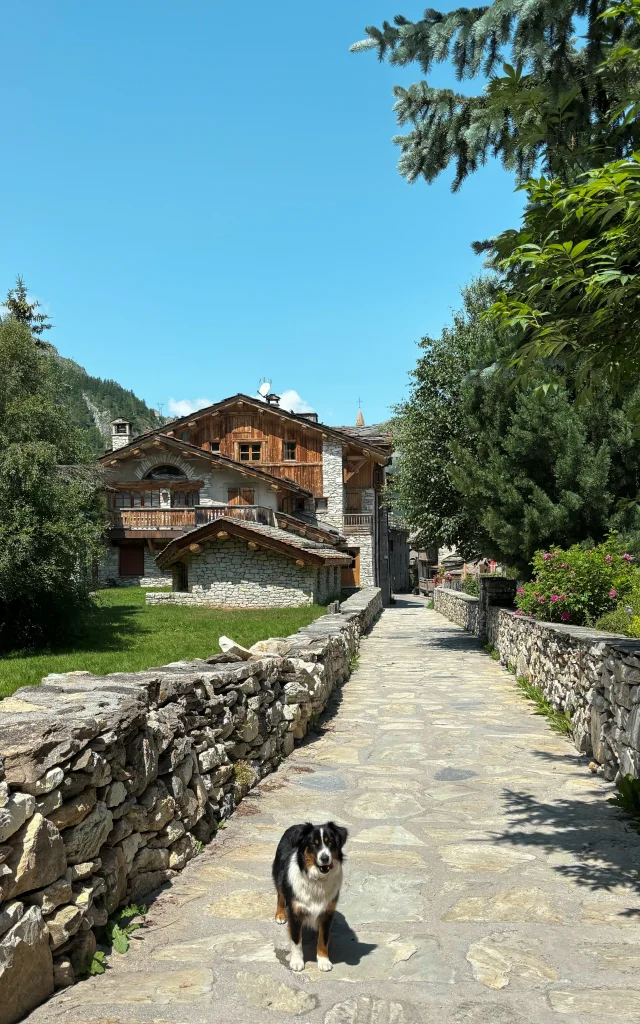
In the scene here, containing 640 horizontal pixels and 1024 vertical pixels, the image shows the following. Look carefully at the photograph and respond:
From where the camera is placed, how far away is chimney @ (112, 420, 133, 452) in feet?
153

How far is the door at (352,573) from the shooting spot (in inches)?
1661

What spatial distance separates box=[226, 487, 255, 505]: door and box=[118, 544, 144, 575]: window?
6.85 metres

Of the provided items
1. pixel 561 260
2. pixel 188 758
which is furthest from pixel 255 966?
pixel 561 260

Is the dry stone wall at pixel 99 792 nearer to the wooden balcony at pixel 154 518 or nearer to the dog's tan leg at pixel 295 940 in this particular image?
the dog's tan leg at pixel 295 940

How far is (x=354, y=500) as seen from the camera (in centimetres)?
4341

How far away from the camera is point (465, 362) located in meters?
19.4

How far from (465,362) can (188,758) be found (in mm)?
15923

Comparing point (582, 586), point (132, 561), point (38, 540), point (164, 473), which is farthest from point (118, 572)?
point (582, 586)

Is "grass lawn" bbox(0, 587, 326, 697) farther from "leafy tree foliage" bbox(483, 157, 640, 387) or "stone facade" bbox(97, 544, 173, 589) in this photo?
"stone facade" bbox(97, 544, 173, 589)

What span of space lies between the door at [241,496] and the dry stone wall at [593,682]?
26703 millimetres

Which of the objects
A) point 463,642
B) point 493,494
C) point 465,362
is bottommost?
point 463,642

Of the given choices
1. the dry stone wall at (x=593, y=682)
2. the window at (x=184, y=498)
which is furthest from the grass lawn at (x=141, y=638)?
the window at (x=184, y=498)

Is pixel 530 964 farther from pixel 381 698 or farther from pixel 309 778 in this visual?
pixel 381 698

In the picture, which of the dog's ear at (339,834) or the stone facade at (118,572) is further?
the stone facade at (118,572)
